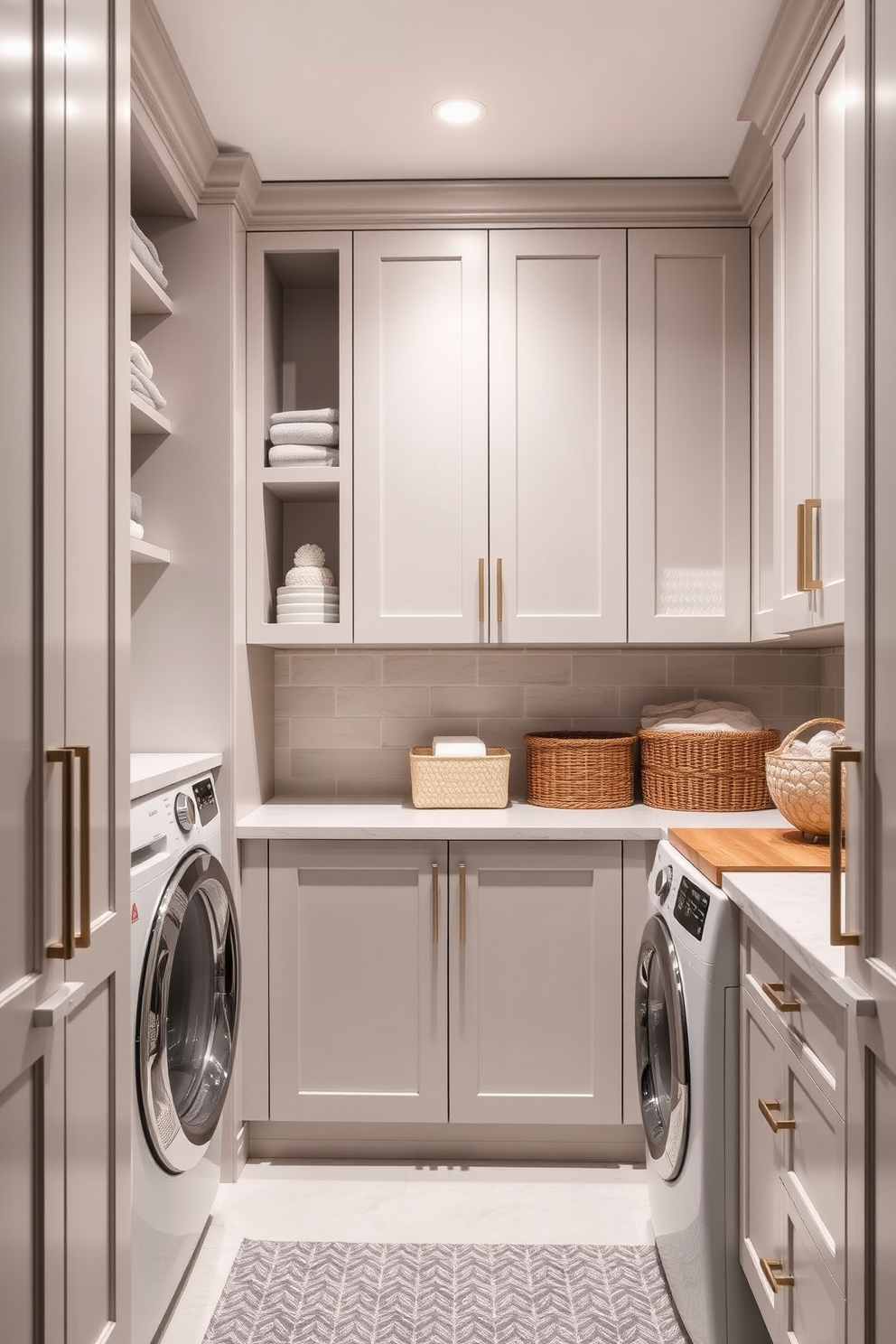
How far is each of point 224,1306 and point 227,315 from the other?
2.27 m

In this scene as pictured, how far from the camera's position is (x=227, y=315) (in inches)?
94.3

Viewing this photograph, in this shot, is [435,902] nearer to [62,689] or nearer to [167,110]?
[62,689]

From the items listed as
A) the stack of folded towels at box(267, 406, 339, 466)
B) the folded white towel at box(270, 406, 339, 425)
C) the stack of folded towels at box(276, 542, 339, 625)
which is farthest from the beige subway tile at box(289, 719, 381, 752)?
the folded white towel at box(270, 406, 339, 425)

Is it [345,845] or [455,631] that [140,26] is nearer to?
[455,631]

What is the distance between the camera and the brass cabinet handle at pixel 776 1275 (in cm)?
142

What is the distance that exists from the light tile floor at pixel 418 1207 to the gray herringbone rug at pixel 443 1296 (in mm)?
46

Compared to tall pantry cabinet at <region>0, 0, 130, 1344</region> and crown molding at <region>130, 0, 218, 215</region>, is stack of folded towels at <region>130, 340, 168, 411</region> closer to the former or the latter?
crown molding at <region>130, 0, 218, 215</region>

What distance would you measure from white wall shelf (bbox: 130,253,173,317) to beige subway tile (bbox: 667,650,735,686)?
5.76ft

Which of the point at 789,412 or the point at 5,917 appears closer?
the point at 5,917

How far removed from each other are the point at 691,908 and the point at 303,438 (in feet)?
5.35

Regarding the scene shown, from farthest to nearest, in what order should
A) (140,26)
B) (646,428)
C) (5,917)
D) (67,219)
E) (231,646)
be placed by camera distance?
(646,428)
(231,646)
(140,26)
(67,219)
(5,917)

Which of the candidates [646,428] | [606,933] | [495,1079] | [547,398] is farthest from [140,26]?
[495,1079]

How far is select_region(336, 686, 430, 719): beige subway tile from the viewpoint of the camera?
294 cm

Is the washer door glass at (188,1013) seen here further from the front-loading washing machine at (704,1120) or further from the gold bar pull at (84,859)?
the front-loading washing machine at (704,1120)
